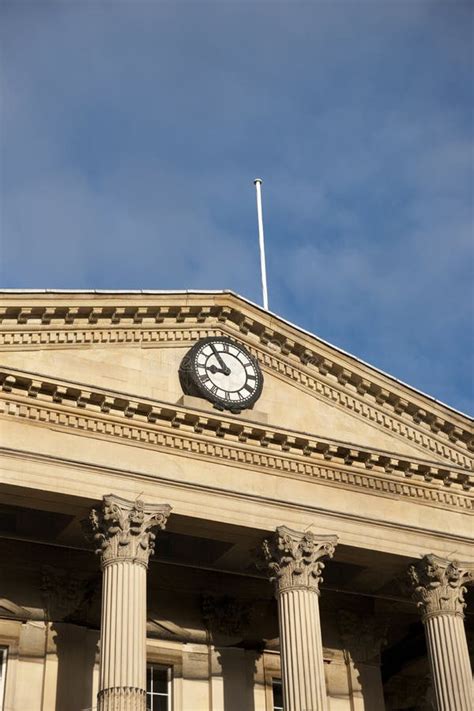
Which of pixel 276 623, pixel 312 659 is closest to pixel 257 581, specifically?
pixel 276 623

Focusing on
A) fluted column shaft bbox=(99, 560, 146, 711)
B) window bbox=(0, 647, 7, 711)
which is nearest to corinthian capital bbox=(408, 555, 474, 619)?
fluted column shaft bbox=(99, 560, 146, 711)

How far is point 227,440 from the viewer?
2739 centimetres

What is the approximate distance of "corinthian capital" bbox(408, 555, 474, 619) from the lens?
92.8ft

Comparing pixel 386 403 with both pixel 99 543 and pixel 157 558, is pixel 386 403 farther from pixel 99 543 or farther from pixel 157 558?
pixel 99 543

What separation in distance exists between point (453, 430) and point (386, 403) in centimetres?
199

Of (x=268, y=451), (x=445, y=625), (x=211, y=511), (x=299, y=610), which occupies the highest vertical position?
(x=268, y=451)

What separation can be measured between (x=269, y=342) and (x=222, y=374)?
2.08 metres

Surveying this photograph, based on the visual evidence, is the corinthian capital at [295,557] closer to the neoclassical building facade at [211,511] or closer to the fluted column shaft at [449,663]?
the neoclassical building facade at [211,511]

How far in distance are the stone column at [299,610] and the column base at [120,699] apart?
3.61 meters

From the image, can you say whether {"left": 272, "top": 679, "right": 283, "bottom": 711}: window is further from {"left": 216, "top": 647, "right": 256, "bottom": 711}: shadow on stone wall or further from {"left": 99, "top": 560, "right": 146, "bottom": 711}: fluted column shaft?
{"left": 99, "top": 560, "right": 146, "bottom": 711}: fluted column shaft

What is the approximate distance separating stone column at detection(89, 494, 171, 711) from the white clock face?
11.4ft

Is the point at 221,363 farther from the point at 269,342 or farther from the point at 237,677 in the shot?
the point at 237,677

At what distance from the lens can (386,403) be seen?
30906 millimetres

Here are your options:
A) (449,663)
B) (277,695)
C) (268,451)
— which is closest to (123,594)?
(268,451)
